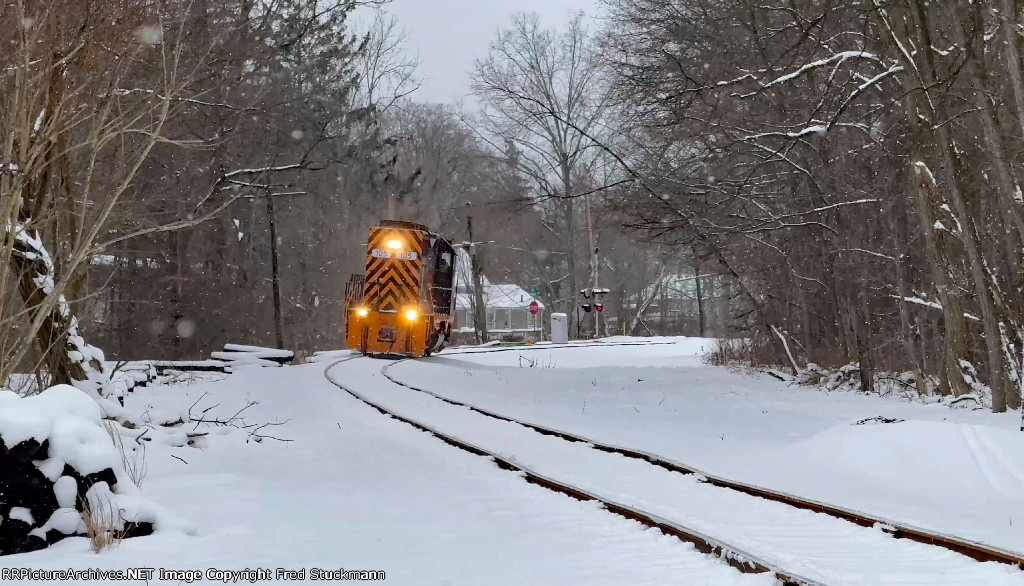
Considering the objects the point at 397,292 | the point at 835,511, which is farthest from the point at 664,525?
the point at 397,292

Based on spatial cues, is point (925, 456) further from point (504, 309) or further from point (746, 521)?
point (504, 309)

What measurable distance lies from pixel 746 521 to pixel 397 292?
20.6m

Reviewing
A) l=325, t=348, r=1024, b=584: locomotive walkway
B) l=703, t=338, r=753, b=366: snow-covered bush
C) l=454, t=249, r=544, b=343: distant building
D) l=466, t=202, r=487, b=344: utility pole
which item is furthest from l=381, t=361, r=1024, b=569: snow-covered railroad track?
l=454, t=249, r=544, b=343: distant building

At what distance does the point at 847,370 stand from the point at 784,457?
774cm

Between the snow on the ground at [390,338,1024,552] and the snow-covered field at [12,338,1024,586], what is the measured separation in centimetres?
3

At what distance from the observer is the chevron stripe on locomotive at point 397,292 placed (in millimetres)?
26000

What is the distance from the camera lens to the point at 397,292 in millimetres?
26000

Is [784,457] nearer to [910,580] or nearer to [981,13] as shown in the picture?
[910,580]

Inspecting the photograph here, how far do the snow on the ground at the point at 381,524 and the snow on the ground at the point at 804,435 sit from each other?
202cm

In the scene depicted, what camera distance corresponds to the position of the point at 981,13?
34.9 feet

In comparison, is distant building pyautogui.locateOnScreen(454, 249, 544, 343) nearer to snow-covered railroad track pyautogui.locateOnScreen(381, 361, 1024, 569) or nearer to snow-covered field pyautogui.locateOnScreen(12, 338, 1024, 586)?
snow-covered field pyautogui.locateOnScreen(12, 338, 1024, 586)

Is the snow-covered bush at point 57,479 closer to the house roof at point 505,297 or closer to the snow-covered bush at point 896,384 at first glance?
the snow-covered bush at point 896,384

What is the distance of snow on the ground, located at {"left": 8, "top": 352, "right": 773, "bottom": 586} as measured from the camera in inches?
193

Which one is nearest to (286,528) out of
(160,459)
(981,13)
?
(160,459)
